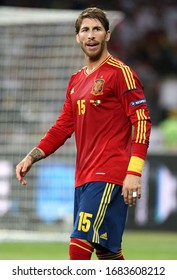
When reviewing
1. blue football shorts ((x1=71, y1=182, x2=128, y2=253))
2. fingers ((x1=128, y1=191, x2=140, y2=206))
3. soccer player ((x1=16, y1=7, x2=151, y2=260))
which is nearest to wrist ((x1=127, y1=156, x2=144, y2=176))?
soccer player ((x1=16, y1=7, x2=151, y2=260))

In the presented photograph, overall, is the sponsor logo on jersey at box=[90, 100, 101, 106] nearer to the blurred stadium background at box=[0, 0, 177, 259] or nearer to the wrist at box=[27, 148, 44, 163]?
the wrist at box=[27, 148, 44, 163]

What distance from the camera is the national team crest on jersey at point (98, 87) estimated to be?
7423mm

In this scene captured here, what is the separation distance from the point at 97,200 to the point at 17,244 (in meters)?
7.32

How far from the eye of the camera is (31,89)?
53.0ft

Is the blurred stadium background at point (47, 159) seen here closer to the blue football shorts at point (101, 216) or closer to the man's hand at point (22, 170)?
the man's hand at point (22, 170)

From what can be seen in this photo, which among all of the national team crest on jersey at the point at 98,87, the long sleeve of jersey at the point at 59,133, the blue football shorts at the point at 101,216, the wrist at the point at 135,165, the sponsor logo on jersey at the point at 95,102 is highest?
the national team crest on jersey at the point at 98,87

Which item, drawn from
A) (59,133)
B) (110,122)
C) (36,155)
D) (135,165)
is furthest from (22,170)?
(135,165)

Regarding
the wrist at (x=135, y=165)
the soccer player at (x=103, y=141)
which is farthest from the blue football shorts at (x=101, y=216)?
the wrist at (x=135, y=165)

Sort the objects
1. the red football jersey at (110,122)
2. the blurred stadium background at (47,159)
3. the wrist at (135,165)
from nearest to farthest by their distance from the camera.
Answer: the wrist at (135,165) < the red football jersey at (110,122) < the blurred stadium background at (47,159)

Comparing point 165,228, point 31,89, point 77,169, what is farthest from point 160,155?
point 77,169

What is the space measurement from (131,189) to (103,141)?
543mm

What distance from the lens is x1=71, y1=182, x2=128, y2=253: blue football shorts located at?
7324 mm

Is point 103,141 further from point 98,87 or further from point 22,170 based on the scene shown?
point 22,170
